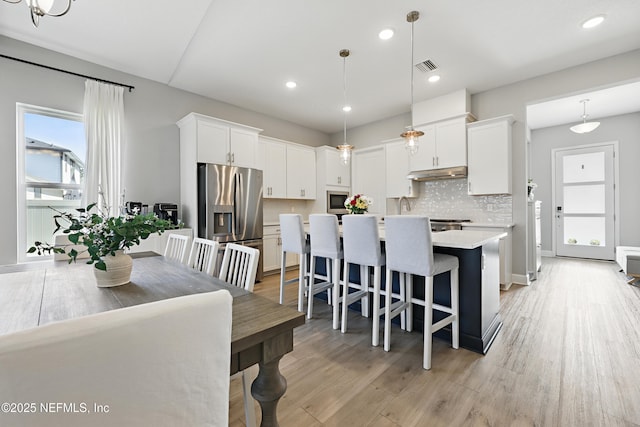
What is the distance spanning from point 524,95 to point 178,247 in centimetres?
475

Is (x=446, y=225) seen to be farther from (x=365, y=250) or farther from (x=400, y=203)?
(x=365, y=250)

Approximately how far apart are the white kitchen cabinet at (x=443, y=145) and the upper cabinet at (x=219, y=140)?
2680 mm

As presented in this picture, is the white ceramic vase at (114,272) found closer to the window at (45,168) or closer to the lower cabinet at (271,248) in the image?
the window at (45,168)

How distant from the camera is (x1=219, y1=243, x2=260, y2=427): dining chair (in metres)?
1.26

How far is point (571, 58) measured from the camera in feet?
10.7

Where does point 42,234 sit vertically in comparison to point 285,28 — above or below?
below

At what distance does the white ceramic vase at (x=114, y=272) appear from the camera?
1320 millimetres

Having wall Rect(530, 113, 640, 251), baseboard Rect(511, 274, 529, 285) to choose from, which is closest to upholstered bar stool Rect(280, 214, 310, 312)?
baseboard Rect(511, 274, 529, 285)

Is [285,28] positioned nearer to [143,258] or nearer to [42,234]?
[143,258]

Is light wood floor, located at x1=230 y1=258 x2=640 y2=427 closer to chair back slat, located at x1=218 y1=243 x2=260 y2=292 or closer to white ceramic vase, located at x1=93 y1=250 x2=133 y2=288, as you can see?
chair back slat, located at x1=218 y1=243 x2=260 y2=292

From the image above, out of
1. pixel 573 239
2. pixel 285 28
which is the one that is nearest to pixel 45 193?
pixel 285 28

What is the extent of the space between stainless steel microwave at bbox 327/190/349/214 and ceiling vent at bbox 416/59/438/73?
270 cm

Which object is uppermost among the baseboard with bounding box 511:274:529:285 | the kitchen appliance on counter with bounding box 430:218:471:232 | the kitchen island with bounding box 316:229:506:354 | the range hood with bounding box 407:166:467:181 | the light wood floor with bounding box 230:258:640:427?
the range hood with bounding box 407:166:467:181

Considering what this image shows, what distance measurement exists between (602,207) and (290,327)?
7354 mm
